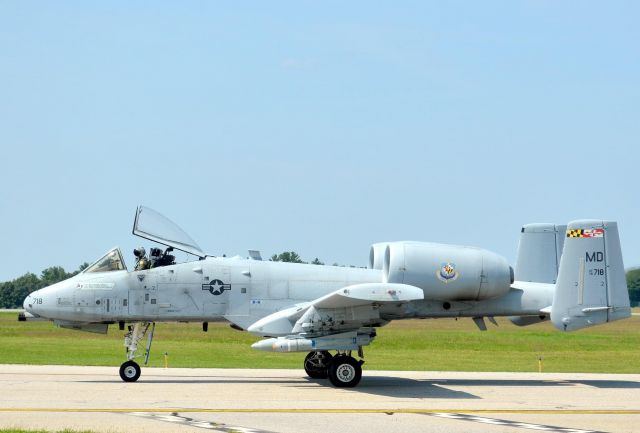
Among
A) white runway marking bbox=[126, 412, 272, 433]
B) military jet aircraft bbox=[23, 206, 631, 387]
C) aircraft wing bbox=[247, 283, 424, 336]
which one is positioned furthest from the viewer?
military jet aircraft bbox=[23, 206, 631, 387]

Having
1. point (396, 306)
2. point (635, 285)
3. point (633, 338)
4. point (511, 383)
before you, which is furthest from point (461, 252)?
point (635, 285)

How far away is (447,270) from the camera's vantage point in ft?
68.3

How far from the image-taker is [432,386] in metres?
21.0

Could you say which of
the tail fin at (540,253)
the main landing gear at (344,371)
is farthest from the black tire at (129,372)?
the tail fin at (540,253)

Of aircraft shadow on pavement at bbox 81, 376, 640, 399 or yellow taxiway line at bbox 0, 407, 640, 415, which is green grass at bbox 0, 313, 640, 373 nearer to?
aircraft shadow on pavement at bbox 81, 376, 640, 399

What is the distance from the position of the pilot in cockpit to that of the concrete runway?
96.4 inches

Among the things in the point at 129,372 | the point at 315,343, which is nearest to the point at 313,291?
the point at 315,343

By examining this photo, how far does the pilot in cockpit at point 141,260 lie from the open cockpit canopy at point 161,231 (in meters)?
0.42

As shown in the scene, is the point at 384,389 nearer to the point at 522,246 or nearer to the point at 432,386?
the point at 432,386

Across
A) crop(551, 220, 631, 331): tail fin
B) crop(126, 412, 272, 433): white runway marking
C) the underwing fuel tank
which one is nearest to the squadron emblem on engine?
the underwing fuel tank

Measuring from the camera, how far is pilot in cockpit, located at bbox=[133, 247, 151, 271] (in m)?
21.3

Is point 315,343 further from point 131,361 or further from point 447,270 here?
point 131,361

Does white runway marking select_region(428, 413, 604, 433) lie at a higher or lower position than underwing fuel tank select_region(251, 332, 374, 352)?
lower

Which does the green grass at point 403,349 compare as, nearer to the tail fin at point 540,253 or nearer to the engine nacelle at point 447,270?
the tail fin at point 540,253
